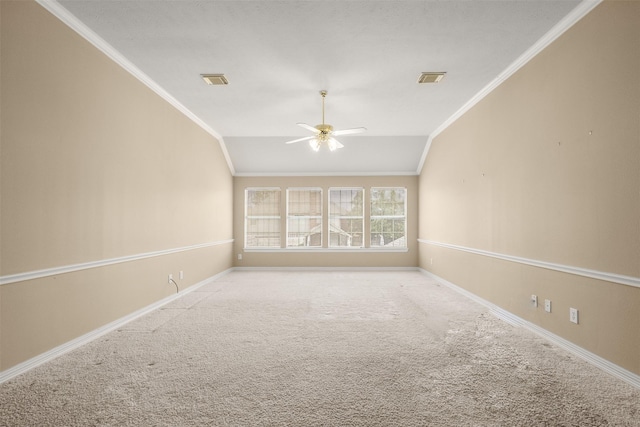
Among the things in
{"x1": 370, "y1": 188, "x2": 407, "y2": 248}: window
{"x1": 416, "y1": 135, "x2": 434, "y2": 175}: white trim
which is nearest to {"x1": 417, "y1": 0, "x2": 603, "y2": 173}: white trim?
{"x1": 416, "y1": 135, "x2": 434, "y2": 175}: white trim

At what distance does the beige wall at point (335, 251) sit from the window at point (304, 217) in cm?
19

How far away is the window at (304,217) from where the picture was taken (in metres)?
7.77

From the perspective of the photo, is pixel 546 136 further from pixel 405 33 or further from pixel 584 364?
pixel 584 364

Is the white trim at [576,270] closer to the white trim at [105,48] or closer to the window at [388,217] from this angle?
the window at [388,217]

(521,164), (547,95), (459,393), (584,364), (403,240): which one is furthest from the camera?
(403,240)

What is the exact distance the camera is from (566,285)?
9.40ft

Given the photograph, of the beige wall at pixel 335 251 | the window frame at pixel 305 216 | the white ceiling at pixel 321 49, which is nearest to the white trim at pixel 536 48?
the white ceiling at pixel 321 49

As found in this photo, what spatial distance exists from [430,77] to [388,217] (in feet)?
14.0

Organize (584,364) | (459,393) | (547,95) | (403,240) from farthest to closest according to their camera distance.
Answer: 1. (403,240)
2. (547,95)
3. (584,364)
4. (459,393)

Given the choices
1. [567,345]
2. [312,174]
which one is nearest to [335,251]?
[312,174]

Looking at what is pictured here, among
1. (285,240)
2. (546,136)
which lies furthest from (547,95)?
(285,240)

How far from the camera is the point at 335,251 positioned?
759cm

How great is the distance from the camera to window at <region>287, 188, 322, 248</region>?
25.5 feet

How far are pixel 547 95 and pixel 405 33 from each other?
1571 mm
